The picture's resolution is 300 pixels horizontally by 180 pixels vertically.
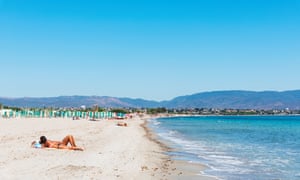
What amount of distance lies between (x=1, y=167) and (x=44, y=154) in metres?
3.97

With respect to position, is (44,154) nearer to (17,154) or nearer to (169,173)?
(17,154)

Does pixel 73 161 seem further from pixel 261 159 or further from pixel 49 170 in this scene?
pixel 261 159

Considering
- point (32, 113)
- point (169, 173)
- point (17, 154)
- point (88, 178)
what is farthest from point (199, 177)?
point (32, 113)

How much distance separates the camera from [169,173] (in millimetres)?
13250

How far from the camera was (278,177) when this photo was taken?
44.2ft

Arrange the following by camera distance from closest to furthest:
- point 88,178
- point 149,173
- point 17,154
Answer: point 88,178, point 149,173, point 17,154

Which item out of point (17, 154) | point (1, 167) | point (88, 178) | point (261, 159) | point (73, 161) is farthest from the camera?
point (261, 159)

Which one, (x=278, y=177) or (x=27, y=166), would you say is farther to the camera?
(x=278, y=177)

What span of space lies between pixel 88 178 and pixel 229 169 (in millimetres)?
6347

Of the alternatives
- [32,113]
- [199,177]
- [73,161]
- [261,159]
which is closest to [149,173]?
[199,177]

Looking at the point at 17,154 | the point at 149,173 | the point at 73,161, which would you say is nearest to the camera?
the point at 149,173

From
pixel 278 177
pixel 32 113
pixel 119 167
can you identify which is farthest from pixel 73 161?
pixel 32 113

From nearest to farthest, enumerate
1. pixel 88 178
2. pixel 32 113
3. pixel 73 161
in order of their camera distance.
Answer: pixel 88 178 → pixel 73 161 → pixel 32 113

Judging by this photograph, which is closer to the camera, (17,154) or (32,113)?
(17,154)
